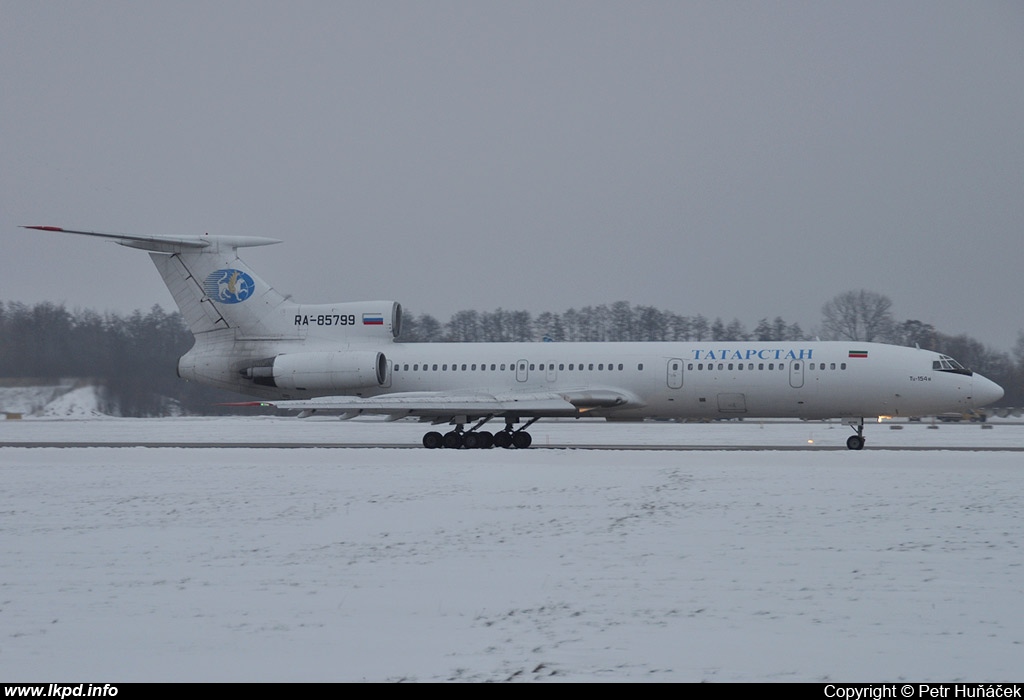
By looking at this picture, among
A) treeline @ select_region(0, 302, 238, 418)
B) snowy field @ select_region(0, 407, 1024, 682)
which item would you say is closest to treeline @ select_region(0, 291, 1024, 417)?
treeline @ select_region(0, 302, 238, 418)

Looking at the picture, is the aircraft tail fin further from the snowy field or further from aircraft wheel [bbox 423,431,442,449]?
the snowy field

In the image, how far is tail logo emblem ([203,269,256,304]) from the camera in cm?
2770

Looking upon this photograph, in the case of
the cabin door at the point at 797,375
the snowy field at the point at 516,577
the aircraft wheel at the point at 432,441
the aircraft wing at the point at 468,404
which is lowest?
the snowy field at the point at 516,577

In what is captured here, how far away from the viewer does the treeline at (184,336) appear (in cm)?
4419

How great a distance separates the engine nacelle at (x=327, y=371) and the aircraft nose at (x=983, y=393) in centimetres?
1533

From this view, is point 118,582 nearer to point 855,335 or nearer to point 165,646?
point 165,646

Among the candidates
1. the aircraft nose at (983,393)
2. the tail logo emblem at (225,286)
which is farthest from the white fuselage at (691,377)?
the tail logo emblem at (225,286)

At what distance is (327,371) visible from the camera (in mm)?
26922

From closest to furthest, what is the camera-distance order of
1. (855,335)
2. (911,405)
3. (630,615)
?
(630,615) < (911,405) < (855,335)

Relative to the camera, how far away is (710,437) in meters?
33.0

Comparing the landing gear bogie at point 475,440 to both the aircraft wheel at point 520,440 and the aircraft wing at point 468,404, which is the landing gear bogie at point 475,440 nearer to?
the aircraft wheel at point 520,440

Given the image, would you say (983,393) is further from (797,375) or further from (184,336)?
(184,336)

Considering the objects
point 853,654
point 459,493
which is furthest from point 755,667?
point 459,493

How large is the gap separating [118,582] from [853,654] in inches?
244
